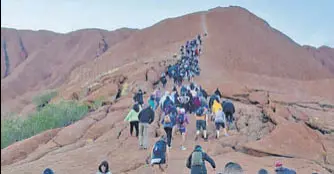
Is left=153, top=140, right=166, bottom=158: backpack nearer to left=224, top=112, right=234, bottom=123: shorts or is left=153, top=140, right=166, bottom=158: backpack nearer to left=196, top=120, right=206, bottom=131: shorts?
left=196, top=120, right=206, bottom=131: shorts

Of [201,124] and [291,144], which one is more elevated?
[201,124]

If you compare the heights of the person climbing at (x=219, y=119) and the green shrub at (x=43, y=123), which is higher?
the person climbing at (x=219, y=119)

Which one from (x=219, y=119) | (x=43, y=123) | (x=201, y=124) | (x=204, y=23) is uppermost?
(x=204, y=23)

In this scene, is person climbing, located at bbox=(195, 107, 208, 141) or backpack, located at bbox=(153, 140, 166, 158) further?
person climbing, located at bbox=(195, 107, 208, 141)

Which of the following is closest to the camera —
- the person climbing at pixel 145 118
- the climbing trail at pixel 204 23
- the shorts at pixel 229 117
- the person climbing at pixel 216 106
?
the person climbing at pixel 145 118

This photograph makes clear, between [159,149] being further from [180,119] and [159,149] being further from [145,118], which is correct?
[180,119]

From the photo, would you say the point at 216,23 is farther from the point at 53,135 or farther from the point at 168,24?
the point at 53,135

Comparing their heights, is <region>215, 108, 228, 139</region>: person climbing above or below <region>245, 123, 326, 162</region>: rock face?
above

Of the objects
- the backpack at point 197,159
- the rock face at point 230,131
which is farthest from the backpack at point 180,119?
the backpack at point 197,159

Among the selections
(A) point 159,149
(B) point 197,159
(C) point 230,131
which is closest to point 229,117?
(C) point 230,131

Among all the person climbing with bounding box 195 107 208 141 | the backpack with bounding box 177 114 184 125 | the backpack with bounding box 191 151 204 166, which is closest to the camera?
the backpack with bounding box 191 151 204 166

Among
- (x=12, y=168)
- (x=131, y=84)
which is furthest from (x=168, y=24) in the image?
(x=12, y=168)

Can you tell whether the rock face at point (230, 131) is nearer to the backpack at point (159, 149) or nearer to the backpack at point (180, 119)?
the backpack at point (180, 119)

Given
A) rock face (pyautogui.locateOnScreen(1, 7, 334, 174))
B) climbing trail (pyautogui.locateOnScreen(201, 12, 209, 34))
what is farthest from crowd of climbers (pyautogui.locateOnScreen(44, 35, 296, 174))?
climbing trail (pyautogui.locateOnScreen(201, 12, 209, 34))
